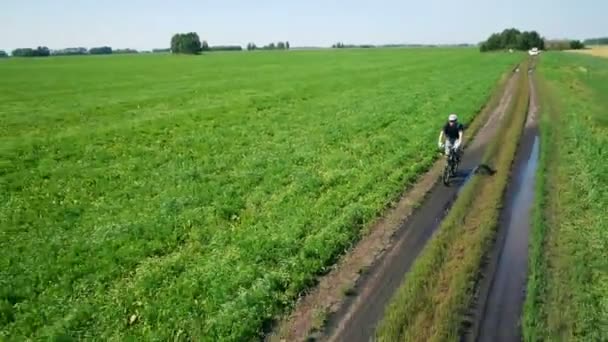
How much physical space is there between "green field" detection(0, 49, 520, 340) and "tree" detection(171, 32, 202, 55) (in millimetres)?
148568

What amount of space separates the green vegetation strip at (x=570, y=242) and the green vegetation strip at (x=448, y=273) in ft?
3.41

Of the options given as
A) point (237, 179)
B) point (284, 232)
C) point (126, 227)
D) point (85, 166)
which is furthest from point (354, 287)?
point (85, 166)

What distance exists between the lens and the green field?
878 centimetres

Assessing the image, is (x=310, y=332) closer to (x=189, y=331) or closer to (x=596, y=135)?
(x=189, y=331)

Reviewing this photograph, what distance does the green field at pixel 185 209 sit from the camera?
878 cm

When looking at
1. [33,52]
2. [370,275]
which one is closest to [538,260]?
[370,275]

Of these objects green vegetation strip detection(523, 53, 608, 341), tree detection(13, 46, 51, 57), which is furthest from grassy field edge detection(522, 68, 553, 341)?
tree detection(13, 46, 51, 57)

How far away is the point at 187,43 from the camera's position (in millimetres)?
172500

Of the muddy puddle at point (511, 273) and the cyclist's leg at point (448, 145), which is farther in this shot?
the cyclist's leg at point (448, 145)

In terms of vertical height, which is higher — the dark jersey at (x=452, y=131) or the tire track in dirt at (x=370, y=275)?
the dark jersey at (x=452, y=131)

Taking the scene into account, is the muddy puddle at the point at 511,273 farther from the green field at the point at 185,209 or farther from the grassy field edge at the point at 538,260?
the green field at the point at 185,209

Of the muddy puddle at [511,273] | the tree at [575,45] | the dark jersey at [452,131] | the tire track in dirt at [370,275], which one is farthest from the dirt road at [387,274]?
the tree at [575,45]

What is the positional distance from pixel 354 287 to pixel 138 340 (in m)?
3.92

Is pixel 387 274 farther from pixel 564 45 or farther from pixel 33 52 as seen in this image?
pixel 33 52
